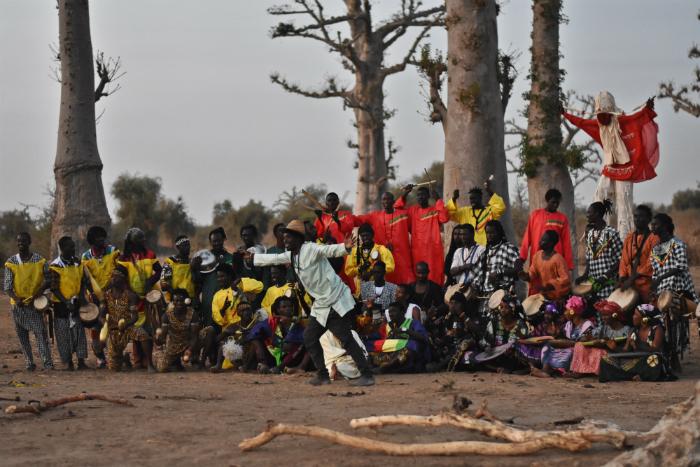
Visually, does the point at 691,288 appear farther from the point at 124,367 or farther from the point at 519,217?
the point at 519,217

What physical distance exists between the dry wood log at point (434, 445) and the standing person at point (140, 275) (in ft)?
17.3

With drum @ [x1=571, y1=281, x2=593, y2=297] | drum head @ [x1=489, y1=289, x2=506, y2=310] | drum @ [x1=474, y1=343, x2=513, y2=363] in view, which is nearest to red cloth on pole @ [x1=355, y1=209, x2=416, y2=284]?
drum head @ [x1=489, y1=289, x2=506, y2=310]

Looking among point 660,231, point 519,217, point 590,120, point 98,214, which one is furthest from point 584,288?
point 519,217

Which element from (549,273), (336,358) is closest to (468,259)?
(549,273)

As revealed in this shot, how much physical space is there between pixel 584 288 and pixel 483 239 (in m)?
1.66

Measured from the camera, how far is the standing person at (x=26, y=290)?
10977mm

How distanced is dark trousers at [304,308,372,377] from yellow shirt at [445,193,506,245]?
260 centimetres

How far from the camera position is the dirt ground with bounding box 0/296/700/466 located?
20.0 ft

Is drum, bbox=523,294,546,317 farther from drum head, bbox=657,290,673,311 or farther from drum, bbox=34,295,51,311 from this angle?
drum, bbox=34,295,51,311

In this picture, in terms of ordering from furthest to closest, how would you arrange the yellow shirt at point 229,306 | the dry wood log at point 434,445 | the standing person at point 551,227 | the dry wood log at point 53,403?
the standing person at point 551,227 < the yellow shirt at point 229,306 < the dry wood log at point 53,403 < the dry wood log at point 434,445

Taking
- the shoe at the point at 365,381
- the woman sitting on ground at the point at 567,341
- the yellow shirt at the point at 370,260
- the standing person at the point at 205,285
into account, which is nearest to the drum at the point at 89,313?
the standing person at the point at 205,285

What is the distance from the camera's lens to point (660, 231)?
994cm

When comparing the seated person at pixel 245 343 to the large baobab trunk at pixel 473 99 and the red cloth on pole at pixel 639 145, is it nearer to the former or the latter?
the large baobab trunk at pixel 473 99

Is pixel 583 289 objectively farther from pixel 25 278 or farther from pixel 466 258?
pixel 25 278
